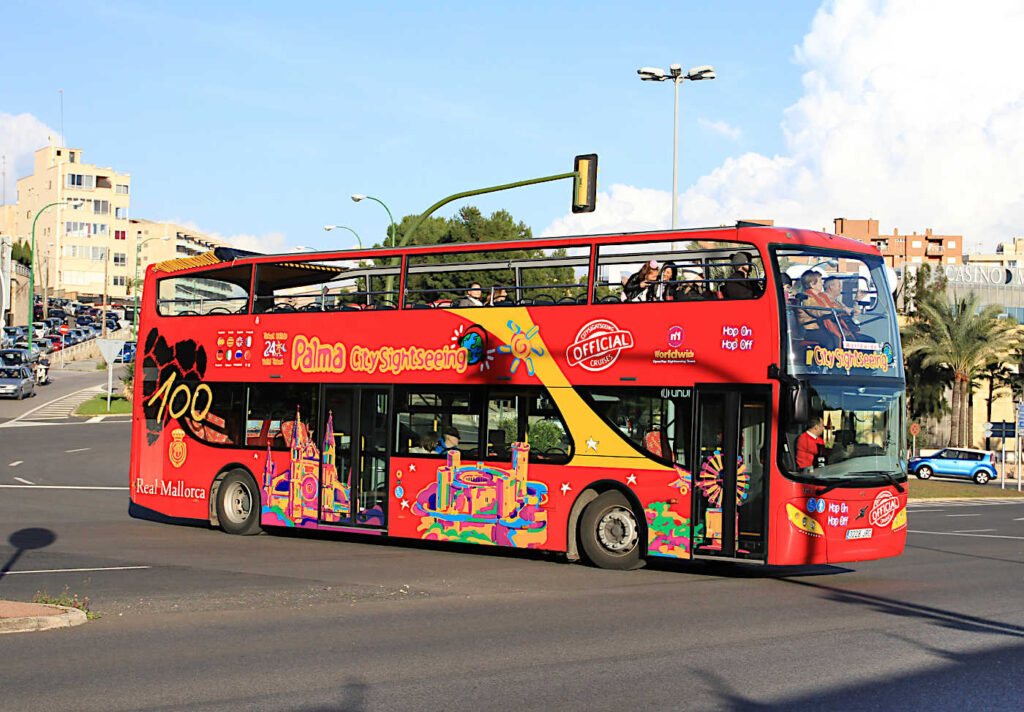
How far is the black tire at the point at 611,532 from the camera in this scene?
45.2 feet

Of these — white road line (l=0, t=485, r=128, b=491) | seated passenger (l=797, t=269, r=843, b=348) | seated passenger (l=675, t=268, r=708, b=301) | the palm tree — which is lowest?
white road line (l=0, t=485, r=128, b=491)

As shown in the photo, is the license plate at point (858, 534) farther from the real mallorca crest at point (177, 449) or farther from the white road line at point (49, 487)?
the white road line at point (49, 487)

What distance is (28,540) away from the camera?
612 inches

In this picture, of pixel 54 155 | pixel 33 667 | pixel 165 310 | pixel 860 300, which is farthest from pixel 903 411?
pixel 54 155

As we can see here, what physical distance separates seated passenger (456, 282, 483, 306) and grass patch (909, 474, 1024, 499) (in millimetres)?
28050

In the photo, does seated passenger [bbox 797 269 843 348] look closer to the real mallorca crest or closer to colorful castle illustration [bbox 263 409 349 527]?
colorful castle illustration [bbox 263 409 349 527]

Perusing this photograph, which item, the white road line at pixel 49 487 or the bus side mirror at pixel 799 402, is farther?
the white road line at pixel 49 487

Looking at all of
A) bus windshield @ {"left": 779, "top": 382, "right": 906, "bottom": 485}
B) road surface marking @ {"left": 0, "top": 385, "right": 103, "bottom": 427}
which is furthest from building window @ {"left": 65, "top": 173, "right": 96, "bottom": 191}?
bus windshield @ {"left": 779, "top": 382, "right": 906, "bottom": 485}

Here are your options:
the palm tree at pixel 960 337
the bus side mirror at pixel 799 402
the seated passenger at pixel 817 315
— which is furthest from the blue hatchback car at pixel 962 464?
the bus side mirror at pixel 799 402

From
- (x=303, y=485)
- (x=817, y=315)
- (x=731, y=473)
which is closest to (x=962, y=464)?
(x=303, y=485)

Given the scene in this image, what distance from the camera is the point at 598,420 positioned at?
13906 millimetres

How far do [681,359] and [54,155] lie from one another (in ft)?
474

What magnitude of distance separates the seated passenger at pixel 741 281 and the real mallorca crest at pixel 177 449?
934 centimetres

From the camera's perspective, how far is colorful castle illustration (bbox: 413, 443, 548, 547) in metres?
14.4
